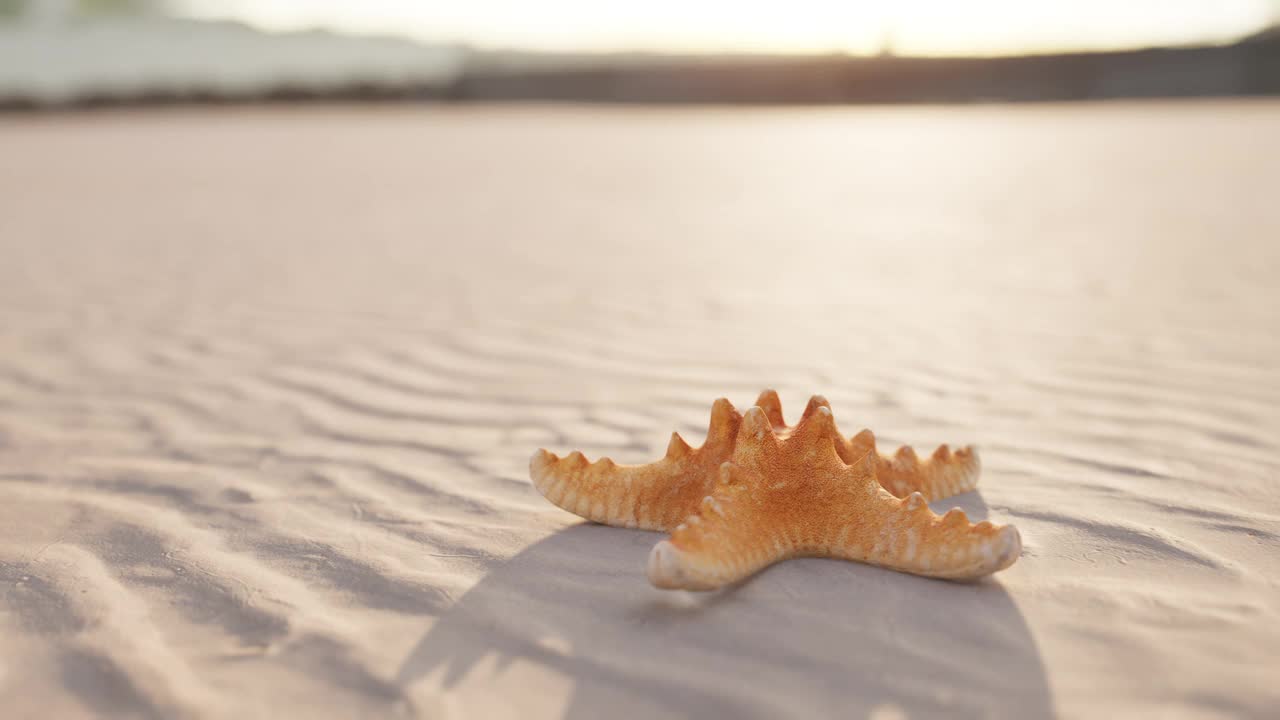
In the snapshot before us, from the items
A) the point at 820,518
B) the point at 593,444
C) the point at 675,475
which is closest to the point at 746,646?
the point at 820,518

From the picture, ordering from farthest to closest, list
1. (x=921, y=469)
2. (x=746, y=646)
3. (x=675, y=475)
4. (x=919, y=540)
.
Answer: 1. (x=921, y=469)
2. (x=675, y=475)
3. (x=919, y=540)
4. (x=746, y=646)

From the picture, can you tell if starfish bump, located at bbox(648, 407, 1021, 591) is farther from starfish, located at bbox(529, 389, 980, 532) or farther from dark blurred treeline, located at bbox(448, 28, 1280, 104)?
dark blurred treeline, located at bbox(448, 28, 1280, 104)

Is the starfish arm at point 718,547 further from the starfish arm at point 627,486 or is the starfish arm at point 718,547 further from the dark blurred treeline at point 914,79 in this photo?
the dark blurred treeline at point 914,79

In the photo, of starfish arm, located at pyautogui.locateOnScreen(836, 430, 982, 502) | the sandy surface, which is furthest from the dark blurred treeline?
starfish arm, located at pyautogui.locateOnScreen(836, 430, 982, 502)

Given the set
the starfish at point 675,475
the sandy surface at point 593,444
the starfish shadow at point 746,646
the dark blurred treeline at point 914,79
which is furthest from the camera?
the dark blurred treeline at point 914,79

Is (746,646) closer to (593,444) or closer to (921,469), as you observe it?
(921,469)

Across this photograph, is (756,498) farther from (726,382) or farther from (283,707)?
(726,382)

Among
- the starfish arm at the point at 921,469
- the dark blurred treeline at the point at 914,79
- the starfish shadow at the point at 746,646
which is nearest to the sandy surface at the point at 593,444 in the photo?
the starfish shadow at the point at 746,646
